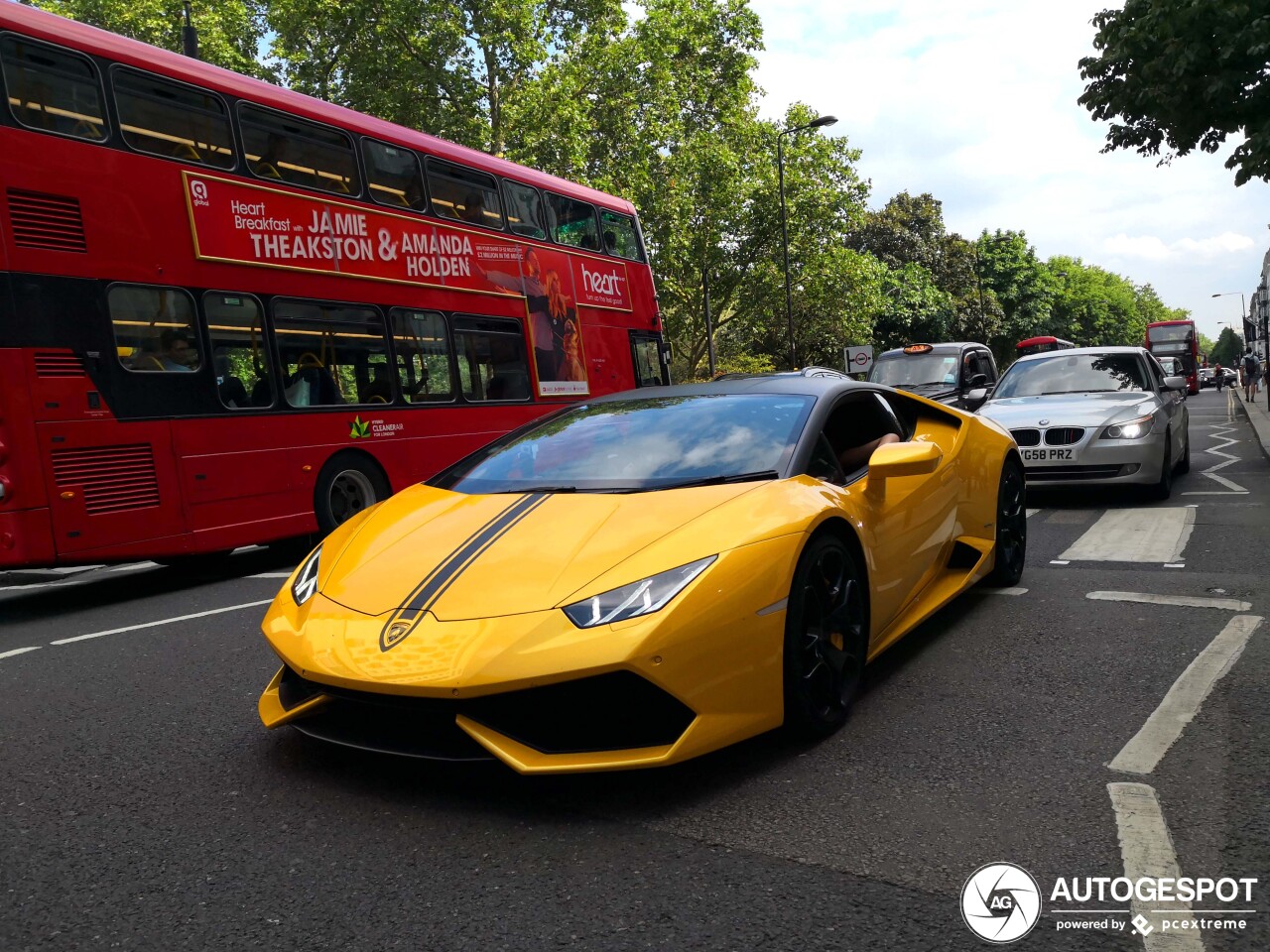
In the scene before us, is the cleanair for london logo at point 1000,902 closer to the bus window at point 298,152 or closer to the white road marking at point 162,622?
the white road marking at point 162,622

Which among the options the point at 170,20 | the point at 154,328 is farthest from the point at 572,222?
the point at 170,20

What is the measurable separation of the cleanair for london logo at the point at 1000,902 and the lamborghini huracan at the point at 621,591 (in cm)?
76

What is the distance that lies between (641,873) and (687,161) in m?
33.0

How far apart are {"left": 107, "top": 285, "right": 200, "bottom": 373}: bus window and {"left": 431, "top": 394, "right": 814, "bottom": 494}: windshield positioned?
13.9 ft

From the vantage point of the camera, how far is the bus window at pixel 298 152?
8492mm

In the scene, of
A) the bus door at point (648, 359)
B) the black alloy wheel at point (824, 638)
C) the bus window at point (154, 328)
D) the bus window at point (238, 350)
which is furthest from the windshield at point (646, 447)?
the bus door at point (648, 359)

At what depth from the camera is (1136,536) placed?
7281 millimetres

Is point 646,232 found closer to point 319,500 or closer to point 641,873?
point 319,500

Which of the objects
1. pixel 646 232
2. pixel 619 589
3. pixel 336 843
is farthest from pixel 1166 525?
pixel 646 232

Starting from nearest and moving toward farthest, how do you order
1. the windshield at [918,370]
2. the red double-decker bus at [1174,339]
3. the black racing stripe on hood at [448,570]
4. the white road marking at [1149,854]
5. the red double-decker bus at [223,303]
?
the white road marking at [1149,854] → the black racing stripe on hood at [448,570] → the red double-decker bus at [223,303] → the windshield at [918,370] → the red double-decker bus at [1174,339]

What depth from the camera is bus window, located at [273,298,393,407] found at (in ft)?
28.4

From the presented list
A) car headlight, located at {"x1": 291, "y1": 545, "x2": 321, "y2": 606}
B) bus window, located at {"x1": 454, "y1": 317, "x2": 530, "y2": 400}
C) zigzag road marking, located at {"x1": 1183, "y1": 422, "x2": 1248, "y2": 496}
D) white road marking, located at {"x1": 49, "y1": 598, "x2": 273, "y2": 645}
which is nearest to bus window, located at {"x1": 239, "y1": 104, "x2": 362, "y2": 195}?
bus window, located at {"x1": 454, "y1": 317, "x2": 530, "y2": 400}

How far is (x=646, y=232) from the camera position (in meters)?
33.2

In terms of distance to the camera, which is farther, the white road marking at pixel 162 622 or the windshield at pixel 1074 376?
the windshield at pixel 1074 376
